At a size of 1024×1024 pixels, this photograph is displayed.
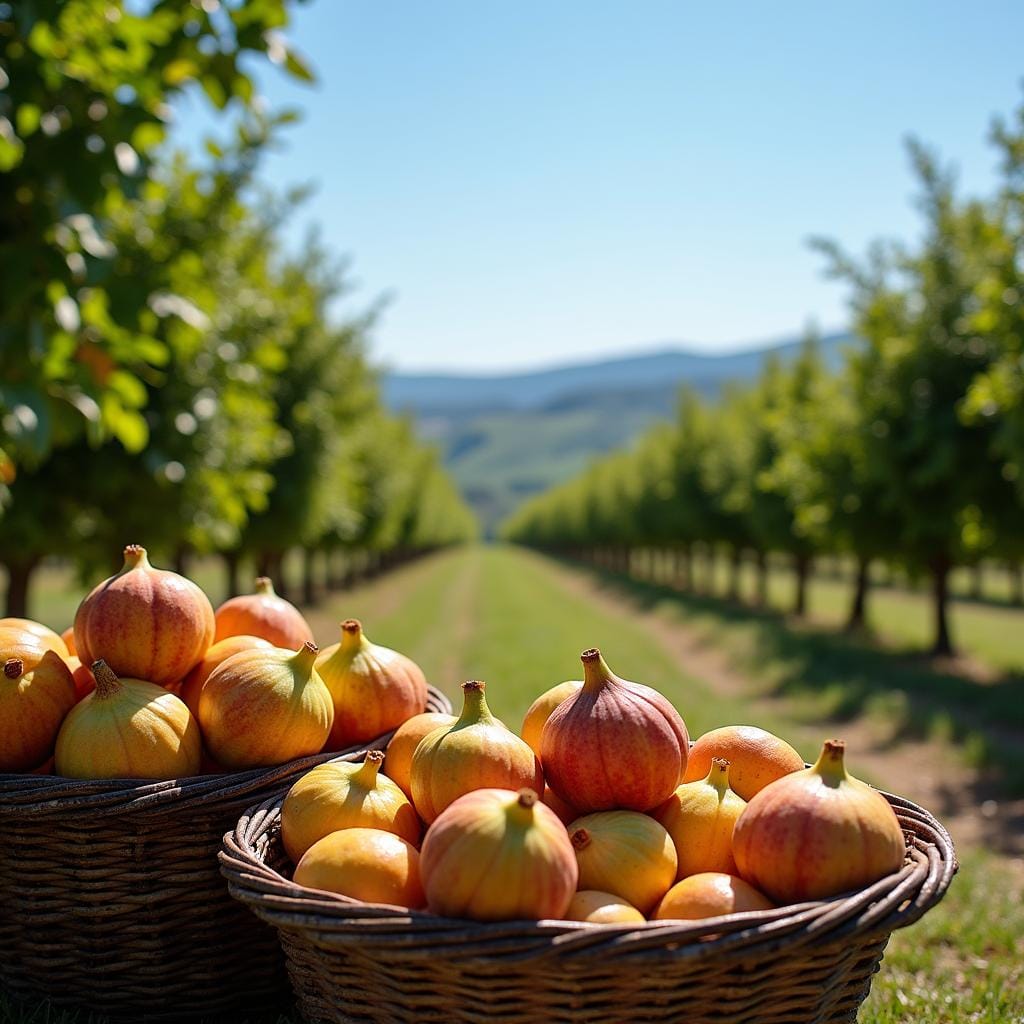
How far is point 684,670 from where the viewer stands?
15.0 m

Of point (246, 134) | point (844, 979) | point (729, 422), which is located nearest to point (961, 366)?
point (246, 134)

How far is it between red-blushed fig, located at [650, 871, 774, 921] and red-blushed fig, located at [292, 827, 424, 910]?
21.4 inches

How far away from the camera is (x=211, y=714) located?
2479mm

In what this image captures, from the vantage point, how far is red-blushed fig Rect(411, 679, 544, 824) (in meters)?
2.18

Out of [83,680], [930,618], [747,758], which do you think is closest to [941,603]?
[930,618]

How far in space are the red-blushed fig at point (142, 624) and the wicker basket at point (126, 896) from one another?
436 mm

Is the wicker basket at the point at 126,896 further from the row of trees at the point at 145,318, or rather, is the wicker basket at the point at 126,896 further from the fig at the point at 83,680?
the row of trees at the point at 145,318

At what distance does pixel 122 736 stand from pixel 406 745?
0.72 metres

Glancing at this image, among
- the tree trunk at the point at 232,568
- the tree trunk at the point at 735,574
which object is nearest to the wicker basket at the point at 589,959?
the tree trunk at the point at 232,568

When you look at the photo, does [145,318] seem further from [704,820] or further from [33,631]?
[704,820]

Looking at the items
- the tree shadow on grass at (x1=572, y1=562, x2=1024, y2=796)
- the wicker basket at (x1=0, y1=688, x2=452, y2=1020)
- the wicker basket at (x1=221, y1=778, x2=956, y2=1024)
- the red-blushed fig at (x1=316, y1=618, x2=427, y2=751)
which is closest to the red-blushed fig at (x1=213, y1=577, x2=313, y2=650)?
the red-blushed fig at (x1=316, y1=618, x2=427, y2=751)

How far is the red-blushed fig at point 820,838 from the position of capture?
1.92 metres

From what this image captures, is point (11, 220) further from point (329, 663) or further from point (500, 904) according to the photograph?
point (500, 904)

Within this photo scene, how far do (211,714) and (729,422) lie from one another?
2939 cm
